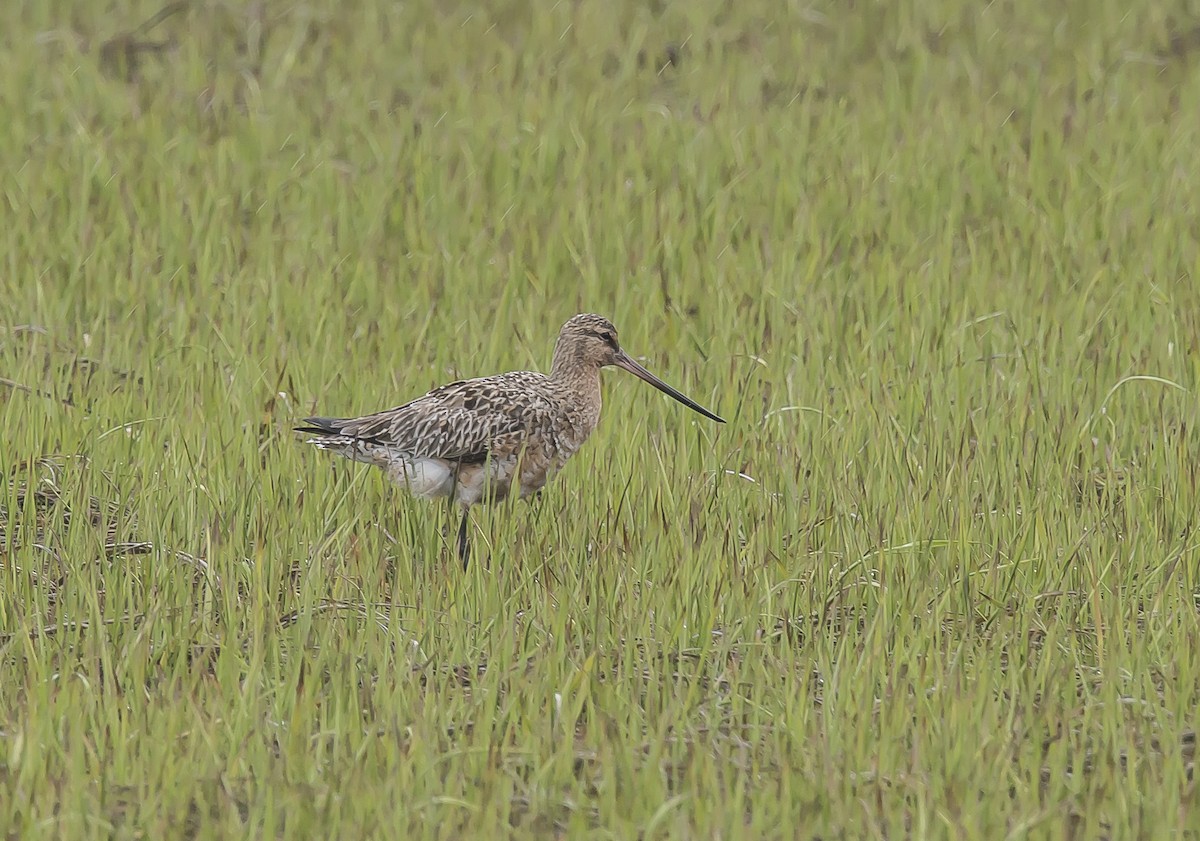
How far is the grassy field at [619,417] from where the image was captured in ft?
15.3

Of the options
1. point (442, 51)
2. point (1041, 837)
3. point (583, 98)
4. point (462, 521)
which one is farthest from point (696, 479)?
point (442, 51)

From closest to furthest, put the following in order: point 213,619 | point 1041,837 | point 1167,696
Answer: point 1041,837 < point 1167,696 < point 213,619

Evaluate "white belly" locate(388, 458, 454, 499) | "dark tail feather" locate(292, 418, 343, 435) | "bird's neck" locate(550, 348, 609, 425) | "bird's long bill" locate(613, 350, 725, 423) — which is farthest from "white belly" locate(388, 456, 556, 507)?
"bird's long bill" locate(613, 350, 725, 423)

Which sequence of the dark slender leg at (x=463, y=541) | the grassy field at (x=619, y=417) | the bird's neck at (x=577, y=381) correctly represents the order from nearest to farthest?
the grassy field at (x=619, y=417)
the dark slender leg at (x=463, y=541)
the bird's neck at (x=577, y=381)

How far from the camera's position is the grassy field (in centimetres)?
466

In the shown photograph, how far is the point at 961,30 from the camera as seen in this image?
43.2 ft

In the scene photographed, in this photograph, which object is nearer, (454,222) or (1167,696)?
(1167,696)

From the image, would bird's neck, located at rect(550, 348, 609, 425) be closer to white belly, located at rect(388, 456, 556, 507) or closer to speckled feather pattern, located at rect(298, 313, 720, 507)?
speckled feather pattern, located at rect(298, 313, 720, 507)

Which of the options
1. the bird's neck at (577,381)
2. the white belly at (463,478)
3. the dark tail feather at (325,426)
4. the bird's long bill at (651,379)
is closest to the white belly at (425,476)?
the white belly at (463,478)

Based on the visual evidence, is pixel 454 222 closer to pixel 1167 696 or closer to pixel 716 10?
pixel 716 10

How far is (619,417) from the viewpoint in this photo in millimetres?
7516

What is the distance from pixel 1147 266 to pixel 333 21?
6.13 m

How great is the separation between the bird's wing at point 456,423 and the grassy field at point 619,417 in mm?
223

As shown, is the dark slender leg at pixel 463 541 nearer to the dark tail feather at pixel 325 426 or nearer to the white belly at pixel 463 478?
the white belly at pixel 463 478
